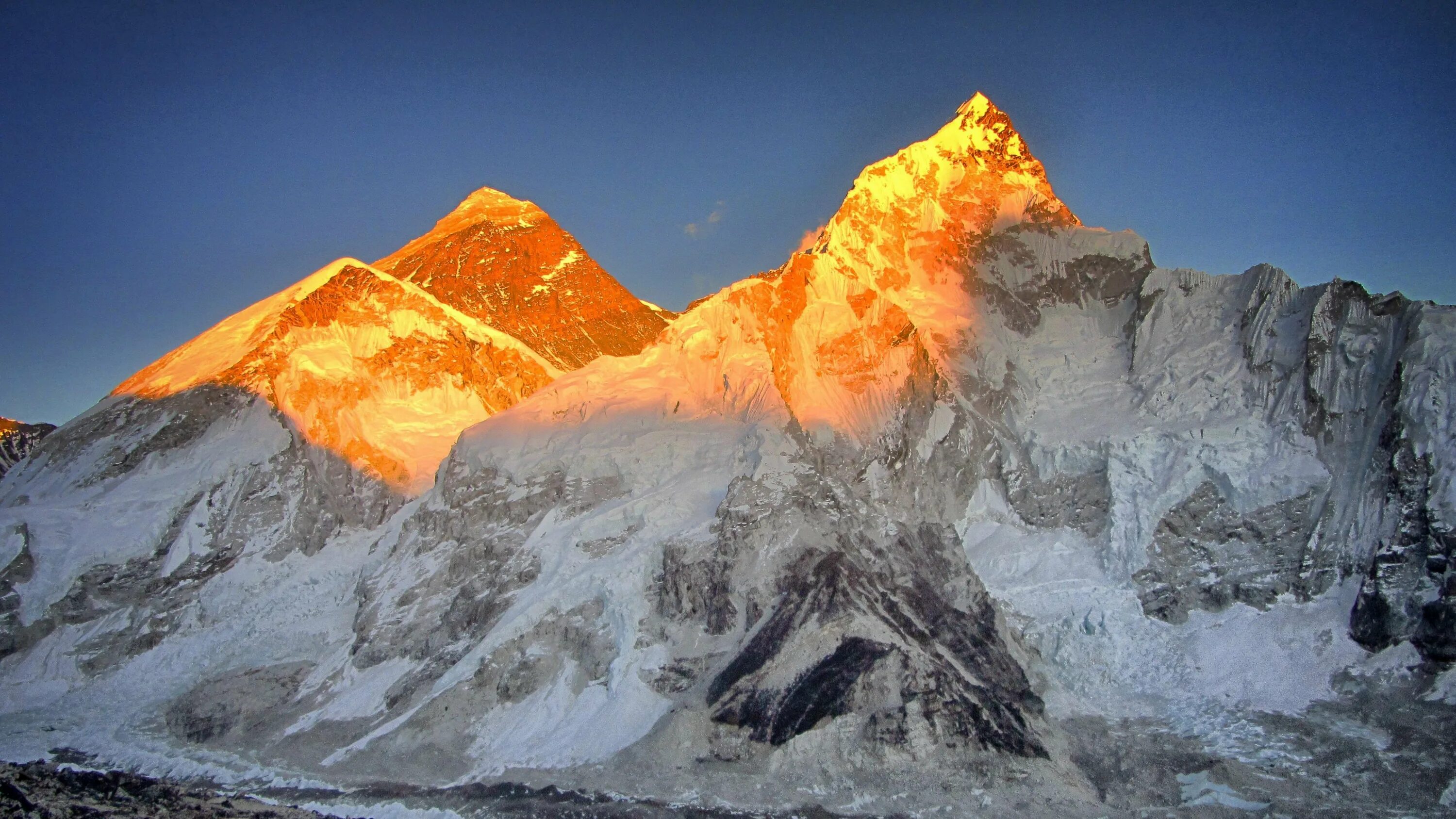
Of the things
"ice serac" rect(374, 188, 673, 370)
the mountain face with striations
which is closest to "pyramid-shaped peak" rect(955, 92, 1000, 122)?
the mountain face with striations

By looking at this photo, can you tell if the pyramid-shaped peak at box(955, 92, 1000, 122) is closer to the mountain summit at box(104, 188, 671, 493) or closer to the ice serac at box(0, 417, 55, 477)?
the mountain summit at box(104, 188, 671, 493)

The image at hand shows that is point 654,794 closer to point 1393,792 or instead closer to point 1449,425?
point 1393,792

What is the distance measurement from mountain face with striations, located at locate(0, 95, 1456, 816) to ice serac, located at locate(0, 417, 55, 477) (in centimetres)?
3033

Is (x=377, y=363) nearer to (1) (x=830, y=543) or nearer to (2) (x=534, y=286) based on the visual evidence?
(2) (x=534, y=286)

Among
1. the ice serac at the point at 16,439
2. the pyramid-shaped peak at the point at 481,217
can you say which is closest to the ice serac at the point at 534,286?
the pyramid-shaped peak at the point at 481,217

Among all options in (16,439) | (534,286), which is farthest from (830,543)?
(16,439)

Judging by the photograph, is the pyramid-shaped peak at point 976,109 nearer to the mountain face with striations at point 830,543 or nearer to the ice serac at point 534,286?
the mountain face with striations at point 830,543

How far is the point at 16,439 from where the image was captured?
108m

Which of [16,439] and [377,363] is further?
[16,439]

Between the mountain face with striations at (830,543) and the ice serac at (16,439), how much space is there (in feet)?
99.5

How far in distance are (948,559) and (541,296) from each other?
210 ft

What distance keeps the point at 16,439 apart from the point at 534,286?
177 feet

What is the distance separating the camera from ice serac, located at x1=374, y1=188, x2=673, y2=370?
→ 104 m

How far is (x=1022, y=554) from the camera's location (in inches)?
2377
